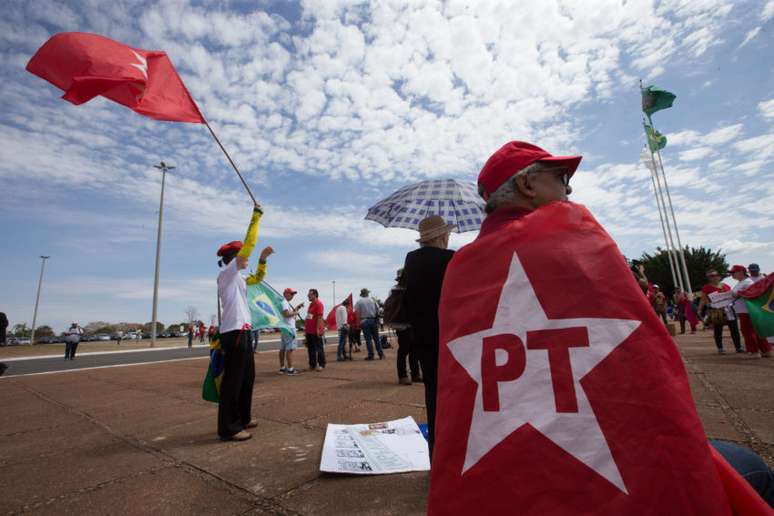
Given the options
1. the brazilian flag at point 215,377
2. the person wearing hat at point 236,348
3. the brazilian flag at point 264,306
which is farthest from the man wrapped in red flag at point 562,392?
the brazilian flag at point 264,306

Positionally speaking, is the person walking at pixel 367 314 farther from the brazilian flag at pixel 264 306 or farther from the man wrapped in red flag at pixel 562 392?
the man wrapped in red flag at pixel 562 392

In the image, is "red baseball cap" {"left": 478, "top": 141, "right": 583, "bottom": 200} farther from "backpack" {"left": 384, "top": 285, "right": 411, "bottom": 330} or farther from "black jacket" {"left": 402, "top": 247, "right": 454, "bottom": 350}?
"backpack" {"left": 384, "top": 285, "right": 411, "bottom": 330}

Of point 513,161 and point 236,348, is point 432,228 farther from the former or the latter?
point 236,348

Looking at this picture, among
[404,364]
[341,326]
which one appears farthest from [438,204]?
[341,326]

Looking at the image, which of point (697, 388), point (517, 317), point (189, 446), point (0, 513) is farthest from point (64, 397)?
point (697, 388)

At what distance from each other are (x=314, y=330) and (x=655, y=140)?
22462 mm

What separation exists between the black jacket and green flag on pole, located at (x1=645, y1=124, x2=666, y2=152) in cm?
2438

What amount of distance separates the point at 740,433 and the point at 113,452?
5.23 meters

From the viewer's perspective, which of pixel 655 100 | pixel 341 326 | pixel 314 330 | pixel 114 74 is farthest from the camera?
pixel 655 100

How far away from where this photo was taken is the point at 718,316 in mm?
7625

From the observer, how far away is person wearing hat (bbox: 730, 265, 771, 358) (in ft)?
23.2

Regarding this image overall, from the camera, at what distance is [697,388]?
4668 mm

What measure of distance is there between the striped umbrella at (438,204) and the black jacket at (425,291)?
213cm

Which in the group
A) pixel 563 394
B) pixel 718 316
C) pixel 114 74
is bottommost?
pixel 563 394
